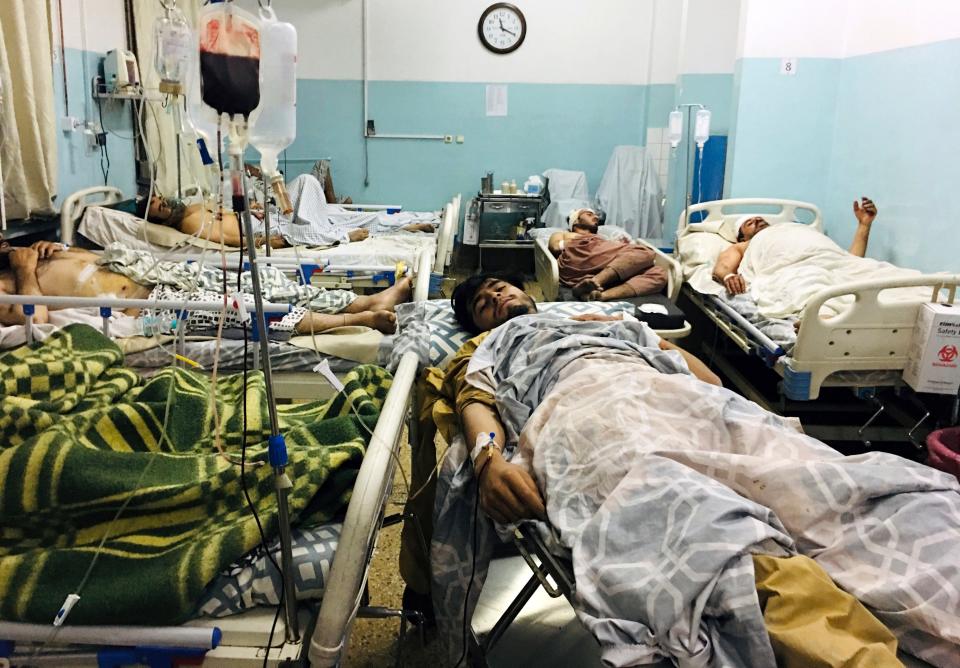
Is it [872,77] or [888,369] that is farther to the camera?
[872,77]

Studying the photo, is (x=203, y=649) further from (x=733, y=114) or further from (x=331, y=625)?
(x=733, y=114)

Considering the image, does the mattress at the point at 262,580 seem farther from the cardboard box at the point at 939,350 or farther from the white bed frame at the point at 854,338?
the cardboard box at the point at 939,350

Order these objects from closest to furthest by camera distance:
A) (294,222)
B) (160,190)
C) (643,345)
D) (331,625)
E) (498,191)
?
(331,625)
(643,345)
(160,190)
(294,222)
(498,191)

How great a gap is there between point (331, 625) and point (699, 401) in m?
0.93

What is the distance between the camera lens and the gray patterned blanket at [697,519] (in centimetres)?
111

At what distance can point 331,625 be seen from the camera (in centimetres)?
108

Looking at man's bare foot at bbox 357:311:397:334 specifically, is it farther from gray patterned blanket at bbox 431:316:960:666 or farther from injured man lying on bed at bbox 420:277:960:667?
gray patterned blanket at bbox 431:316:960:666

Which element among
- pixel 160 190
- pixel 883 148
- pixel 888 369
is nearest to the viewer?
pixel 888 369

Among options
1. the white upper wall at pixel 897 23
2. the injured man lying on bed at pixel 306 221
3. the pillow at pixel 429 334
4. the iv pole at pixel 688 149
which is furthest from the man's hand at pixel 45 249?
the white upper wall at pixel 897 23

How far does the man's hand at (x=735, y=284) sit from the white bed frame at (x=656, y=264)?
27 centimetres

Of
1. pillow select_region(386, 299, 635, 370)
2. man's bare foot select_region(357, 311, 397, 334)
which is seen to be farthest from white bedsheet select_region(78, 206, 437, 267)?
pillow select_region(386, 299, 635, 370)

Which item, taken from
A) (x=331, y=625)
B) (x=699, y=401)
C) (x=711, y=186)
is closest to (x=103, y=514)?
(x=331, y=625)

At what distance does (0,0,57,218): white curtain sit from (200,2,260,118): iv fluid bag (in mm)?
2721

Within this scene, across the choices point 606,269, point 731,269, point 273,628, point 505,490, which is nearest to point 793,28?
point 731,269
